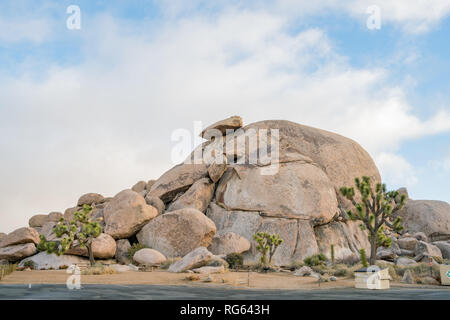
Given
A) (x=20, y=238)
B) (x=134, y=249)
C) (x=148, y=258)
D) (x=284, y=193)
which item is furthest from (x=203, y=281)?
(x=20, y=238)

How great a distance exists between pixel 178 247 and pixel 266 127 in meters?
17.2

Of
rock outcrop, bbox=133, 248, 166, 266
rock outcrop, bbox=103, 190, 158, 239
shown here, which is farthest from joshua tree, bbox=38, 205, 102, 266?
rock outcrop, bbox=103, 190, 158, 239

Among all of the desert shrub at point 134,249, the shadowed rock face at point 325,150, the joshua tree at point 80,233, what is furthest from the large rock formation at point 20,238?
the shadowed rock face at point 325,150

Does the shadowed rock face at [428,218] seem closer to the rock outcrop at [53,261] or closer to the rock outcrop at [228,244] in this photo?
the rock outcrop at [228,244]

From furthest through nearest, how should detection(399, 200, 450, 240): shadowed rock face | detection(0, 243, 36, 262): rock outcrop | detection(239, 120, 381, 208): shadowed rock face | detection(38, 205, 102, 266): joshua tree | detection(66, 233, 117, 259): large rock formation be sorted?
detection(399, 200, 450, 240): shadowed rock face
detection(239, 120, 381, 208): shadowed rock face
detection(0, 243, 36, 262): rock outcrop
detection(66, 233, 117, 259): large rock formation
detection(38, 205, 102, 266): joshua tree

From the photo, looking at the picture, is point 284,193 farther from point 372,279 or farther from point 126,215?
point 372,279

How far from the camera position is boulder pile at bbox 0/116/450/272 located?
3309 cm

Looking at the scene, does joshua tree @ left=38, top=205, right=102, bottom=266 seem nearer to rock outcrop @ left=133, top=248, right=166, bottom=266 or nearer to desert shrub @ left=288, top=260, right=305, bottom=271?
rock outcrop @ left=133, top=248, right=166, bottom=266

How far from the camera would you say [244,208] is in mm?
36906

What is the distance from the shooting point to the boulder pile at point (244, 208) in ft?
109

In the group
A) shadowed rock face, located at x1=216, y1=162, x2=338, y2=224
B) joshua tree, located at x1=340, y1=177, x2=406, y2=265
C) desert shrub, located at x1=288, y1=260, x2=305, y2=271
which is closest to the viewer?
joshua tree, located at x1=340, y1=177, x2=406, y2=265

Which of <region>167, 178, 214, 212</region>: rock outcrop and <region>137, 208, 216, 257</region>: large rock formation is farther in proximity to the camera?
<region>167, 178, 214, 212</region>: rock outcrop
